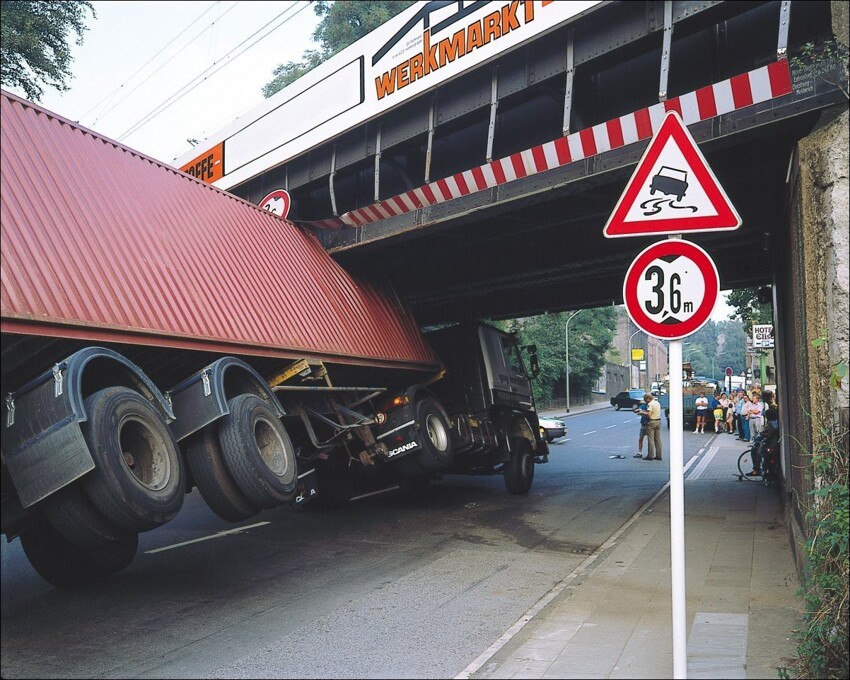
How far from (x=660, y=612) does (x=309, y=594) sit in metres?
3.19

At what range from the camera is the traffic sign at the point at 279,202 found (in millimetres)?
12086

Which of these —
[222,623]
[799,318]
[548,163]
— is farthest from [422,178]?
[222,623]

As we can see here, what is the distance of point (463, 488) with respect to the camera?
46.4ft

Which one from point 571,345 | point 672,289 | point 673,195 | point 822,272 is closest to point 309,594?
point 672,289

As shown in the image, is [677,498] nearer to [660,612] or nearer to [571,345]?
[660,612]

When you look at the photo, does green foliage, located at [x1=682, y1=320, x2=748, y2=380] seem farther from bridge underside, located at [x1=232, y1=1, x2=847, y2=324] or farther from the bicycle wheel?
bridge underside, located at [x1=232, y1=1, x2=847, y2=324]

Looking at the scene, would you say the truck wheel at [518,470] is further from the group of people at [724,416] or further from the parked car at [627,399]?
the parked car at [627,399]

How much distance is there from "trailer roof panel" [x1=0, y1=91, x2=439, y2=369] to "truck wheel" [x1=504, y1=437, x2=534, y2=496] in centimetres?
412

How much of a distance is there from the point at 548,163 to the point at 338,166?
14.2 feet

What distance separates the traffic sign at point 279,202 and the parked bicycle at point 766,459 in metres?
9.77

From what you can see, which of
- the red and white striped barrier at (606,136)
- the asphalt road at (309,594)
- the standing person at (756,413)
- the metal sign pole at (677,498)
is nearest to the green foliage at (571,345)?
the standing person at (756,413)

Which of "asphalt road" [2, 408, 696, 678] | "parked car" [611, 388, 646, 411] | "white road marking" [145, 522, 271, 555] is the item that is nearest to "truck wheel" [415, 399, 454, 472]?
"asphalt road" [2, 408, 696, 678]

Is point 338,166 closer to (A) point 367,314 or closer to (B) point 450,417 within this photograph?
(A) point 367,314

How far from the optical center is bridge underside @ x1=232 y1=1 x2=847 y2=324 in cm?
714
